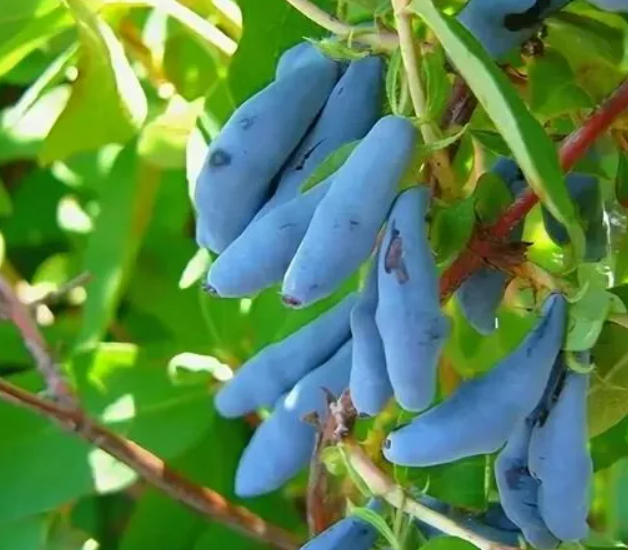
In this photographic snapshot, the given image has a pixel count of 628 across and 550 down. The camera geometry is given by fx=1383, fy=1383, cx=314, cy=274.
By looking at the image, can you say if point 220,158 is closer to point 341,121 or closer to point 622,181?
point 341,121

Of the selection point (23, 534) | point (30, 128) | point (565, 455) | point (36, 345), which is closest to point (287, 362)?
point (565, 455)

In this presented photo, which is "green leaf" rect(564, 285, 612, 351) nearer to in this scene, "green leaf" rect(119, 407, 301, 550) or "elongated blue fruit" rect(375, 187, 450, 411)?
"elongated blue fruit" rect(375, 187, 450, 411)

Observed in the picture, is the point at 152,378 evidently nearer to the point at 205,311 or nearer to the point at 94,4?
the point at 205,311

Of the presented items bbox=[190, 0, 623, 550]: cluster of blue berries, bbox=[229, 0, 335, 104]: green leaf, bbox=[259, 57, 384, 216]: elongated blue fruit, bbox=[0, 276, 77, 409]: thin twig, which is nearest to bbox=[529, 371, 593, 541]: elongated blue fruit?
bbox=[190, 0, 623, 550]: cluster of blue berries

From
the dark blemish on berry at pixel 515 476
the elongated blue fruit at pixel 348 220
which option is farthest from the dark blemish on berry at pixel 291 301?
the dark blemish on berry at pixel 515 476

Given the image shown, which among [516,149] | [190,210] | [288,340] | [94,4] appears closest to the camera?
[516,149]

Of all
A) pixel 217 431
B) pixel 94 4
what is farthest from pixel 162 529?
pixel 94 4
